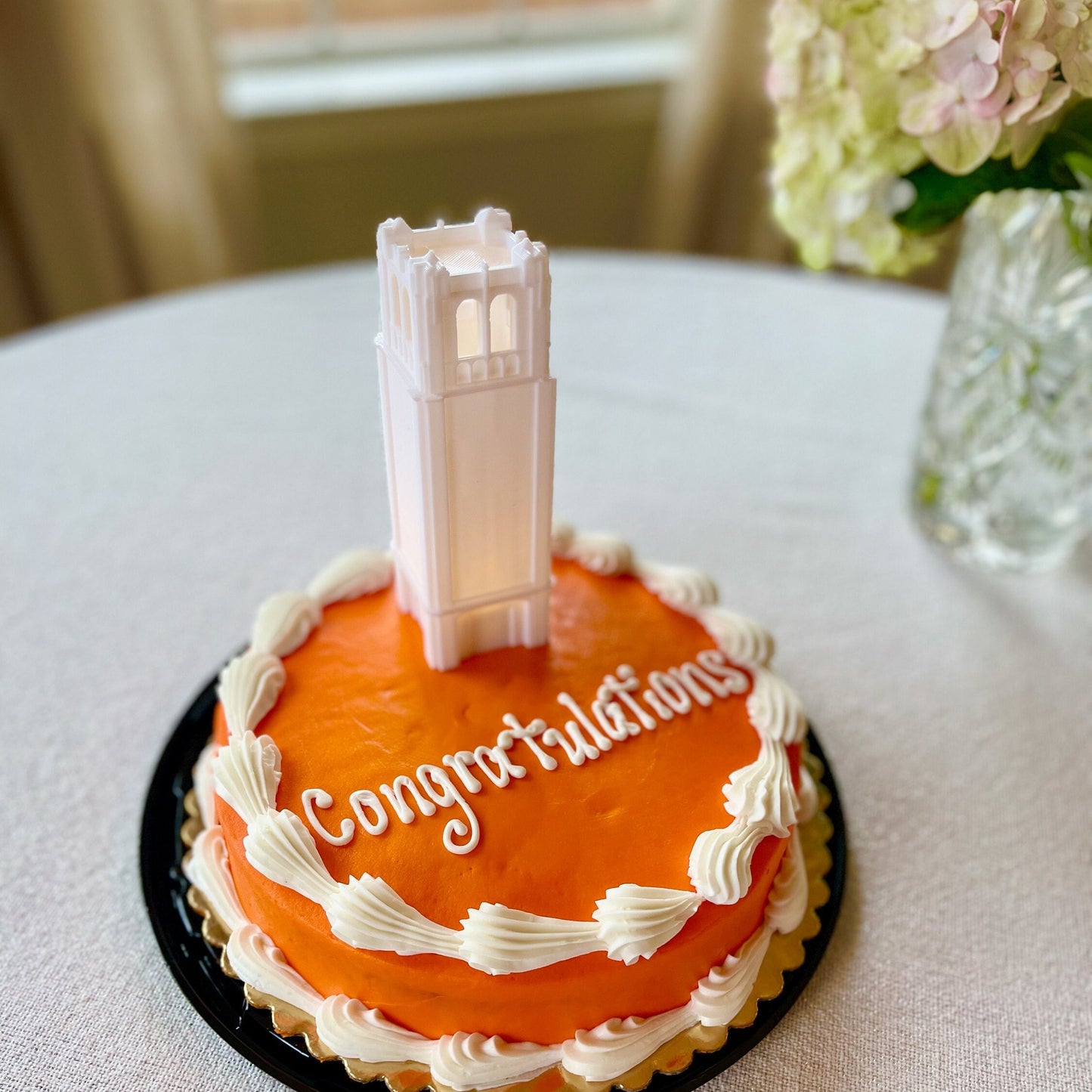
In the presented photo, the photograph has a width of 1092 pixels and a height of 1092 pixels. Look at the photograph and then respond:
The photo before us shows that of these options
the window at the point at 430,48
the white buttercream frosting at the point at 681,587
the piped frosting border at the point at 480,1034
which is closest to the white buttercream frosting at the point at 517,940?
the piped frosting border at the point at 480,1034

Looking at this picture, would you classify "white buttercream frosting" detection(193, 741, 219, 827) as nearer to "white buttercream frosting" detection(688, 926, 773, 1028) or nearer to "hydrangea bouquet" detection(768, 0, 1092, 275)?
"white buttercream frosting" detection(688, 926, 773, 1028)

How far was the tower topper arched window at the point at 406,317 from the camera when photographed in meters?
0.94

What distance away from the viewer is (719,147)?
3.21 metres

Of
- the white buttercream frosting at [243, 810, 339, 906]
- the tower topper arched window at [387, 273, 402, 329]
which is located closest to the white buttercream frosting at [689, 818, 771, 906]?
the white buttercream frosting at [243, 810, 339, 906]

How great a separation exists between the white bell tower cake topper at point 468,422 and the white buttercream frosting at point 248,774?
203 mm

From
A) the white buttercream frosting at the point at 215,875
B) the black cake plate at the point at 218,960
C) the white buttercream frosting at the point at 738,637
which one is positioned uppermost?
the white buttercream frosting at the point at 738,637

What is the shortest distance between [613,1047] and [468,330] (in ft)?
2.21

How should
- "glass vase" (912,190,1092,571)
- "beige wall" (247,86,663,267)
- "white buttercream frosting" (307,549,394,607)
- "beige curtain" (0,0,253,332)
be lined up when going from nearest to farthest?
"white buttercream frosting" (307,549,394,607)
"glass vase" (912,190,1092,571)
"beige curtain" (0,0,253,332)
"beige wall" (247,86,663,267)

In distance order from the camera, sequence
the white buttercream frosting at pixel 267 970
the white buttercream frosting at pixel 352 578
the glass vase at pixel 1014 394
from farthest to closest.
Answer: the glass vase at pixel 1014 394
the white buttercream frosting at pixel 352 578
the white buttercream frosting at pixel 267 970

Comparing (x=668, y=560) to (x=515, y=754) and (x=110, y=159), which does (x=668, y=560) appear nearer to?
(x=515, y=754)

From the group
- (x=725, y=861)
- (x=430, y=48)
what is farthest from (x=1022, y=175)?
(x=430, y=48)

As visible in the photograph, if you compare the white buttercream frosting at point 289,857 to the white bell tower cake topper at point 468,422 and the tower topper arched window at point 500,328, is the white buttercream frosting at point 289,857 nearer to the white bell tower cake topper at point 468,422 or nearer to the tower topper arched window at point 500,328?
the white bell tower cake topper at point 468,422

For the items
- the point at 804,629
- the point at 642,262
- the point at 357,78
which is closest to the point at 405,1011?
the point at 804,629

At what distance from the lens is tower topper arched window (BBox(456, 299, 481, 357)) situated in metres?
0.97
